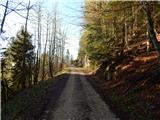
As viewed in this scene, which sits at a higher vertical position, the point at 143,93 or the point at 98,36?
the point at 98,36

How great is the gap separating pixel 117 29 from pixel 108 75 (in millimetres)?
10057

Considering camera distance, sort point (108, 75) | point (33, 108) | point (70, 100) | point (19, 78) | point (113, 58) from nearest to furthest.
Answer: point (33, 108) < point (70, 100) < point (108, 75) < point (113, 58) < point (19, 78)

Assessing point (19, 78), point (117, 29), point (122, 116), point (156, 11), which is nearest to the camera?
point (122, 116)

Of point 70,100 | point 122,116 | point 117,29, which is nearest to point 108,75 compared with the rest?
point 117,29

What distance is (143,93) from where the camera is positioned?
18.1 metres

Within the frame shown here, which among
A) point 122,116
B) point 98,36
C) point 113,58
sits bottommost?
point 122,116

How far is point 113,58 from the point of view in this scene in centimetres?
3597

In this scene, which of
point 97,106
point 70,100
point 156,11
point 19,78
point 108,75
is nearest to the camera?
point 97,106

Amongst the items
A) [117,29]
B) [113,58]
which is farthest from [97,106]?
[117,29]

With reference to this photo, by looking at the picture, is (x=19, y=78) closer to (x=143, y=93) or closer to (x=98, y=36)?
(x=98, y=36)

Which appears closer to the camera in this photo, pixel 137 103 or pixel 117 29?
pixel 137 103

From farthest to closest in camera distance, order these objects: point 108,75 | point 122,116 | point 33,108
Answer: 1. point 108,75
2. point 33,108
3. point 122,116

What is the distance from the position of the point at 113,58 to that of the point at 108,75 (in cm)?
302

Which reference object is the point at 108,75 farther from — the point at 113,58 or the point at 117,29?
the point at 117,29
